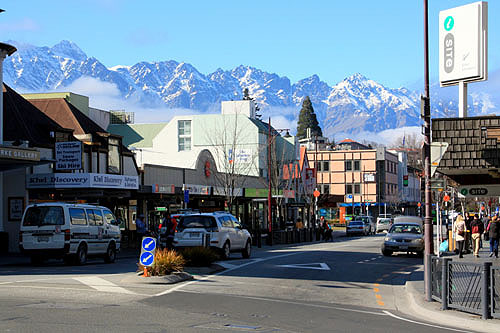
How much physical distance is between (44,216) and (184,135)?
5058 centimetres

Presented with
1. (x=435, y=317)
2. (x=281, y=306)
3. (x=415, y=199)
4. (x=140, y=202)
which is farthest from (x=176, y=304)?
(x=415, y=199)

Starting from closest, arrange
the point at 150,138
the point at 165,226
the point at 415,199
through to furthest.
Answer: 1. the point at 165,226
2. the point at 150,138
3. the point at 415,199

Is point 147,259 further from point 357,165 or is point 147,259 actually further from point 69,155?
point 357,165

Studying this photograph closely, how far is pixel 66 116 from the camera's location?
4072 cm

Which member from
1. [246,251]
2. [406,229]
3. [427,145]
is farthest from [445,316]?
[406,229]

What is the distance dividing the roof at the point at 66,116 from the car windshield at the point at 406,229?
59.3ft

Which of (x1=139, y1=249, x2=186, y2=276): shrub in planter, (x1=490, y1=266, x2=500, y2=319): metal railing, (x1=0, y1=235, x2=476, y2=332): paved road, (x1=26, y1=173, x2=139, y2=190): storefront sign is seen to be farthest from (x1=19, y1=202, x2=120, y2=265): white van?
(x1=490, y1=266, x2=500, y2=319): metal railing

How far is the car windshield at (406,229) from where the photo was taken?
31953 millimetres

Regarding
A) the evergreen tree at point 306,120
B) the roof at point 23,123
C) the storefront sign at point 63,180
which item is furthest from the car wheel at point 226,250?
the evergreen tree at point 306,120

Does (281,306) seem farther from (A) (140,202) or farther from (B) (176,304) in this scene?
(A) (140,202)

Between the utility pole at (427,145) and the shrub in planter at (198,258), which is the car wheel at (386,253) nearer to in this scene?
the shrub in planter at (198,258)

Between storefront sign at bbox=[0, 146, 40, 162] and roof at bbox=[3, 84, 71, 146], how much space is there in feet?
19.2

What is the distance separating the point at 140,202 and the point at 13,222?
Result: 13.4 meters

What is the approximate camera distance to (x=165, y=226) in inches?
1262
